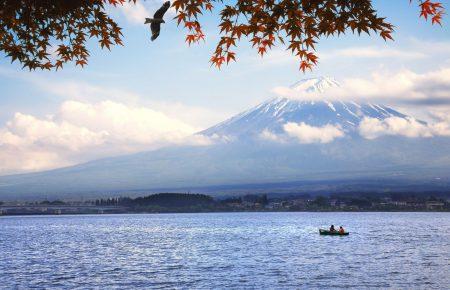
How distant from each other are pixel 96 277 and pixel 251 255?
3096 centimetres

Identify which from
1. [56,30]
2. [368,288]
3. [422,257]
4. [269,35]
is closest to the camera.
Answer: [269,35]

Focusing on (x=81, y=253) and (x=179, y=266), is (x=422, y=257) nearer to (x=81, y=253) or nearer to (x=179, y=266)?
(x=179, y=266)

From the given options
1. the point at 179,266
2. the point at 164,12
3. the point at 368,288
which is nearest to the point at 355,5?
the point at 164,12

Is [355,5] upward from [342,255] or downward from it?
upward

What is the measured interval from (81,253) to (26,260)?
11820 millimetres

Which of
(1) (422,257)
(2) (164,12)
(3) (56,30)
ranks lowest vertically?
(1) (422,257)

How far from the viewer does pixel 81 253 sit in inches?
3691

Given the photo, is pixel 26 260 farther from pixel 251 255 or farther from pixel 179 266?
pixel 251 255

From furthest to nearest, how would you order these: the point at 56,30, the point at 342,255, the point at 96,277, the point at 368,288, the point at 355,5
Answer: the point at 342,255 → the point at 96,277 → the point at 368,288 → the point at 56,30 → the point at 355,5

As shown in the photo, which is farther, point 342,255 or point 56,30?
Answer: point 342,255

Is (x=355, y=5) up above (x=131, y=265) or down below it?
above

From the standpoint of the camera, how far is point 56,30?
1333 centimetres

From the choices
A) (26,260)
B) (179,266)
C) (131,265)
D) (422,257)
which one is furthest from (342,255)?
Answer: (26,260)

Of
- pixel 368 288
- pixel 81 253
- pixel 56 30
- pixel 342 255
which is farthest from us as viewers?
pixel 81 253
